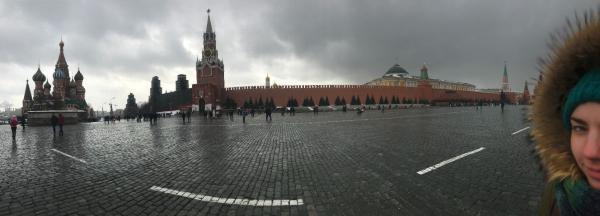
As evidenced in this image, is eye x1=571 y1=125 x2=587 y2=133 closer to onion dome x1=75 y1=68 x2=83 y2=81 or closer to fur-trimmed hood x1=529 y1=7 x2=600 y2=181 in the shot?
fur-trimmed hood x1=529 y1=7 x2=600 y2=181

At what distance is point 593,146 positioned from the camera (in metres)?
0.94

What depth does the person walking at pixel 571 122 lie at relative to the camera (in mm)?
984

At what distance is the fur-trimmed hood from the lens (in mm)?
1040

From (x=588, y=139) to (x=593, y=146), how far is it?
0.17ft

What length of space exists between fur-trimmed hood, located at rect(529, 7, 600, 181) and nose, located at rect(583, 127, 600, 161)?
0.21 metres

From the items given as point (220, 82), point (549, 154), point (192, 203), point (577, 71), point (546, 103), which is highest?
point (220, 82)

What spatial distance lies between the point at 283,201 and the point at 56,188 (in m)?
3.83

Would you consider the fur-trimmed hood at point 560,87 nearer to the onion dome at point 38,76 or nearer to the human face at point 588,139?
the human face at point 588,139

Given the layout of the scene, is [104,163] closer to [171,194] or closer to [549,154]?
[171,194]

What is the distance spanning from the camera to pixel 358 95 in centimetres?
7188

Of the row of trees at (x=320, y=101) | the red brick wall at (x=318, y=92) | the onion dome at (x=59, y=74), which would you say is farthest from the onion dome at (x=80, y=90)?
the red brick wall at (x=318, y=92)

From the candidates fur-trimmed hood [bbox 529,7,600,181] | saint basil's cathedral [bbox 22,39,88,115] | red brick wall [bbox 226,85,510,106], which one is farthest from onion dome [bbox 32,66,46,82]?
fur-trimmed hood [bbox 529,7,600,181]

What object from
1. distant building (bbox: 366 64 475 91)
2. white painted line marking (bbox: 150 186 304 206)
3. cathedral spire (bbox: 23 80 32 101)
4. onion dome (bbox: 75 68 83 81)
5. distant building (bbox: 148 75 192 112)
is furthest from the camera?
distant building (bbox: 366 64 475 91)

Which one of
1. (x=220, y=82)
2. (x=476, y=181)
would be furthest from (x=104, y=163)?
(x=220, y=82)
